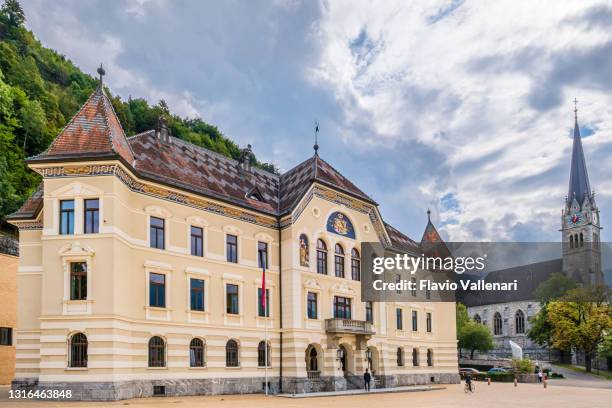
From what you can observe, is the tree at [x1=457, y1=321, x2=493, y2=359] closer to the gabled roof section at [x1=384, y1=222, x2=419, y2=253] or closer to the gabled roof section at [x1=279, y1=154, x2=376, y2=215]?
the gabled roof section at [x1=384, y1=222, x2=419, y2=253]

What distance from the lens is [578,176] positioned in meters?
110

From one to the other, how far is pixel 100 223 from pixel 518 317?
94.2m

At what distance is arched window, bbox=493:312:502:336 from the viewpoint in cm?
10956

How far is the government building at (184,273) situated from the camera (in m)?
27.5

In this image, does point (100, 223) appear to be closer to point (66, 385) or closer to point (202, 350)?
point (66, 385)

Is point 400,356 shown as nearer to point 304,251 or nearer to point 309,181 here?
point 304,251

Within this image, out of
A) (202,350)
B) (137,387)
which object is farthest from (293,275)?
(137,387)

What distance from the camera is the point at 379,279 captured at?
1736 inches

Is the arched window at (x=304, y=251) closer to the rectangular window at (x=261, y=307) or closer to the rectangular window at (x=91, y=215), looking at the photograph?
the rectangular window at (x=261, y=307)

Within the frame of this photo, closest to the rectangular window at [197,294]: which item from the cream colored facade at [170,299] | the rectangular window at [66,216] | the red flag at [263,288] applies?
the cream colored facade at [170,299]

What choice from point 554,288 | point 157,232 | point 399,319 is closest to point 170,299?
point 157,232

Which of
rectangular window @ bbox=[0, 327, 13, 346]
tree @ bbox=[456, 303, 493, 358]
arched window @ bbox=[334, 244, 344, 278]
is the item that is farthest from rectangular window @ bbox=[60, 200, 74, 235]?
tree @ bbox=[456, 303, 493, 358]

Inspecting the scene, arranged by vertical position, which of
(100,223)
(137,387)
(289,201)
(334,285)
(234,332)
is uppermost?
(289,201)

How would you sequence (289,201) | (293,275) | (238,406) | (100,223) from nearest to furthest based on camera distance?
(238,406) → (100,223) → (293,275) → (289,201)
